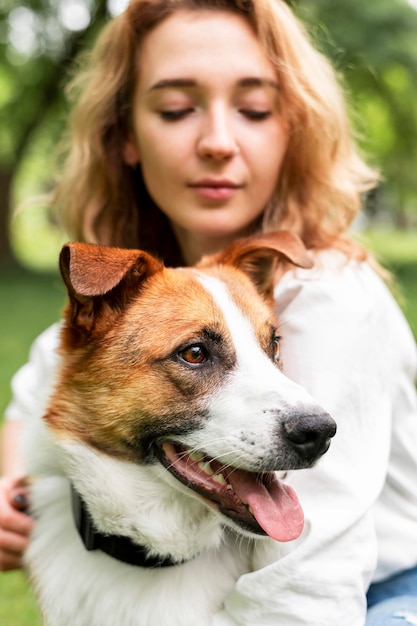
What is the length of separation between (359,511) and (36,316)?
458 inches

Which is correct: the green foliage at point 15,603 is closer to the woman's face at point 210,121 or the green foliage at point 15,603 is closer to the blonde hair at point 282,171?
the blonde hair at point 282,171

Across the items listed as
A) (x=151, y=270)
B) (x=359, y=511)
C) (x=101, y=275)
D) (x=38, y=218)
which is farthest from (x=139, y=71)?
(x=38, y=218)

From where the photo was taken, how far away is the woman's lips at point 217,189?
134 inches

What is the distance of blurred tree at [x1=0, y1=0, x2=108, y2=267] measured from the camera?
2041cm

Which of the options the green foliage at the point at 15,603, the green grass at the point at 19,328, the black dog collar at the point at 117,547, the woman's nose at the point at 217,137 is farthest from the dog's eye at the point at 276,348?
the green foliage at the point at 15,603

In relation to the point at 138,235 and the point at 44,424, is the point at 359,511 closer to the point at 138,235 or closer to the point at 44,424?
the point at 44,424

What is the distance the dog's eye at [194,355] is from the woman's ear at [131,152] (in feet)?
5.34

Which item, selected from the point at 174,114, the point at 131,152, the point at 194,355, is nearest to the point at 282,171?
the point at 174,114

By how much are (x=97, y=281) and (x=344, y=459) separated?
1.06 m

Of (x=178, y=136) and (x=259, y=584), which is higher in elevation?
(x=178, y=136)

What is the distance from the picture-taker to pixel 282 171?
3.75 meters

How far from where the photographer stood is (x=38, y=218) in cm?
4512

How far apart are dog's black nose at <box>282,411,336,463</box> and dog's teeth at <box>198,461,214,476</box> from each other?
322mm

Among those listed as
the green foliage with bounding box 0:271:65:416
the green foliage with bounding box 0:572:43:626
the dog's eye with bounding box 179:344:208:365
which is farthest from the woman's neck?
the green foliage with bounding box 0:271:65:416
